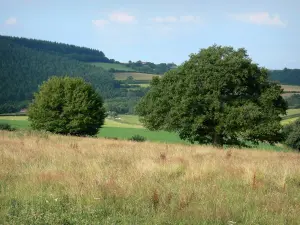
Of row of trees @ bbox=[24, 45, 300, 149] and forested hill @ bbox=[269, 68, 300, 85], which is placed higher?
forested hill @ bbox=[269, 68, 300, 85]

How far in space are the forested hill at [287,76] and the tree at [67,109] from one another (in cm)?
12187

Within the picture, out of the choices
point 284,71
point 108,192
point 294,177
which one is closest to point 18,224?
point 108,192

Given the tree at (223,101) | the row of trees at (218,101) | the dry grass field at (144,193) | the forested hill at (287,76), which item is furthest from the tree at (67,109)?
the forested hill at (287,76)

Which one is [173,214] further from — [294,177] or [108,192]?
[294,177]

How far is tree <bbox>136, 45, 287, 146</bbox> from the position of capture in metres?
33.7

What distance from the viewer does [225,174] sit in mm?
8672

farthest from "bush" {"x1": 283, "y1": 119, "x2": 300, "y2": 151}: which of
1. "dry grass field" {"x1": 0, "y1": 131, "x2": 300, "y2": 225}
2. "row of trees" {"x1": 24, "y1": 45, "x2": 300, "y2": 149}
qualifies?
"dry grass field" {"x1": 0, "y1": 131, "x2": 300, "y2": 225}

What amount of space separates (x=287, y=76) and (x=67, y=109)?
5658 inches

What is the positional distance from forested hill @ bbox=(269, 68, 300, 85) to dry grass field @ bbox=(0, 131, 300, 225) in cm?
17054

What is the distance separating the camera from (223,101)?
35.2 meters

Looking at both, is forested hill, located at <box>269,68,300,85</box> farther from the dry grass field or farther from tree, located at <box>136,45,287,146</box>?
the dry grass field

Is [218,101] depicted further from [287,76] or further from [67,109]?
[287,76]

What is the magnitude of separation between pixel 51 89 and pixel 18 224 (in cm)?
6509

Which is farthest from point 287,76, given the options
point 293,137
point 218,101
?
point 218,101
